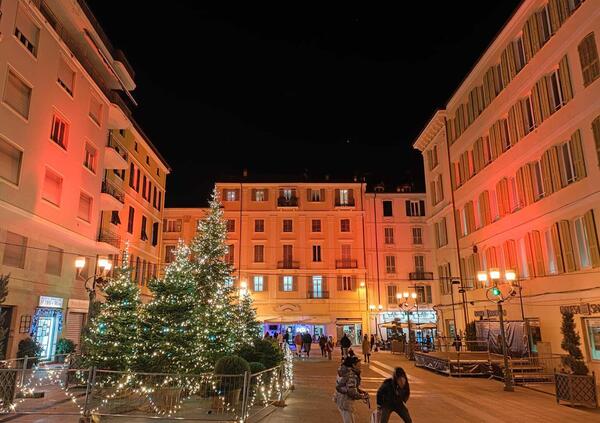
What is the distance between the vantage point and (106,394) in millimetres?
11102

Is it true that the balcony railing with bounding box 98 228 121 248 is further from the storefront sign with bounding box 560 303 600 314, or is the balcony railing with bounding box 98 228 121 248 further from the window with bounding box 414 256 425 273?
the window with bounding box 414 256 425 273

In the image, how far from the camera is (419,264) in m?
52.1

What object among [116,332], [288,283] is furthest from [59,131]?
[288,283]

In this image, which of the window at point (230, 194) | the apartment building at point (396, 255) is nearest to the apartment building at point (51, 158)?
the window at point (230, 194)

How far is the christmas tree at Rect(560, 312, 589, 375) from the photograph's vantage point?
1349 centimetres

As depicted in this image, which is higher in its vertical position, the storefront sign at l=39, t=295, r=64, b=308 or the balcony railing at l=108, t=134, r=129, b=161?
the balcony railing at l=108, t=134, r=129, b=161

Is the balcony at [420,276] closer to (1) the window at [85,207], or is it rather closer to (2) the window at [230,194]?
(2) the window at [230,194]

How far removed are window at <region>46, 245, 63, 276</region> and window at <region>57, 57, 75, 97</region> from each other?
7.99 m

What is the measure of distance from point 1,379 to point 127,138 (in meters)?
26.3

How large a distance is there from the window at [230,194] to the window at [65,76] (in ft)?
99.5

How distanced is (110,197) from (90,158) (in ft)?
9.26

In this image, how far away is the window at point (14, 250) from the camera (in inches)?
794

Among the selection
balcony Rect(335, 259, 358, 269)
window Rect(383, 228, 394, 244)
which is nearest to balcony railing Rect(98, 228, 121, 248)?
balcony Rect(335, 259, 358, 269)

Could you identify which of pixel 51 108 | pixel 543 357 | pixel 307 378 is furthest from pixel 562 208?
pixel 51 108
